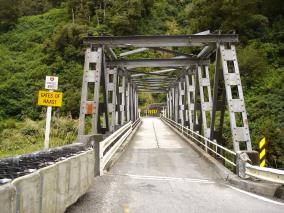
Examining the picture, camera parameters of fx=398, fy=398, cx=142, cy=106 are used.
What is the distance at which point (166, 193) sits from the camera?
8602 mm

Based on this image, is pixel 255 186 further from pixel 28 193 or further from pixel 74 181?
pixel 28 193

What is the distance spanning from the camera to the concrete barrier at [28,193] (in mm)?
4039

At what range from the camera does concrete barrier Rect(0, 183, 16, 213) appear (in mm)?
3600

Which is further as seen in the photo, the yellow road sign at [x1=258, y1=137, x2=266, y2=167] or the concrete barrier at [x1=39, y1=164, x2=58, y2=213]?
the yellow road sign at [x1=258, y1=137, x2=266, y2=167]

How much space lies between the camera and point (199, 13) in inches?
1700

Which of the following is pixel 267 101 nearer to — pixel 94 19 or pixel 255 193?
pixel 255 193

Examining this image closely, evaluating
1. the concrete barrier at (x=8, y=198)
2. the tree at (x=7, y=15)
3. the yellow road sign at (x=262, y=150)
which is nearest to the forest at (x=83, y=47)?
the tree at (x=7, y=15)

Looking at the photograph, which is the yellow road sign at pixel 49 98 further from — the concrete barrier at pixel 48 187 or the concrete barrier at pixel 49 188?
the concrete barrier at pixel 48 187

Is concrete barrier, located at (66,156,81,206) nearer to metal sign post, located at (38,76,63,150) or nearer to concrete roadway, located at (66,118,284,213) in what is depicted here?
concrete roadway, located at (66,118,284,213)

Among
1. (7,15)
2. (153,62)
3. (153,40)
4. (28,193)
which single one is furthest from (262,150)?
(7,15)

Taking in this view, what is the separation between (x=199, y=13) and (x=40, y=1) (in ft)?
208

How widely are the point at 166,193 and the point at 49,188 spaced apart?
398 cm

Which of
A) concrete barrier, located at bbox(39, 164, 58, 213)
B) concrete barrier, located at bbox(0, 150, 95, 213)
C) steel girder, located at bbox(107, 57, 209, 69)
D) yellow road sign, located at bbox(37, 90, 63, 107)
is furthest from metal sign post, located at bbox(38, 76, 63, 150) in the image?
steel girder, located at bbox(107, 57, 209, 69)

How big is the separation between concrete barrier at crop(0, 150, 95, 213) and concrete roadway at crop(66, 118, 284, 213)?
0.51 meters
